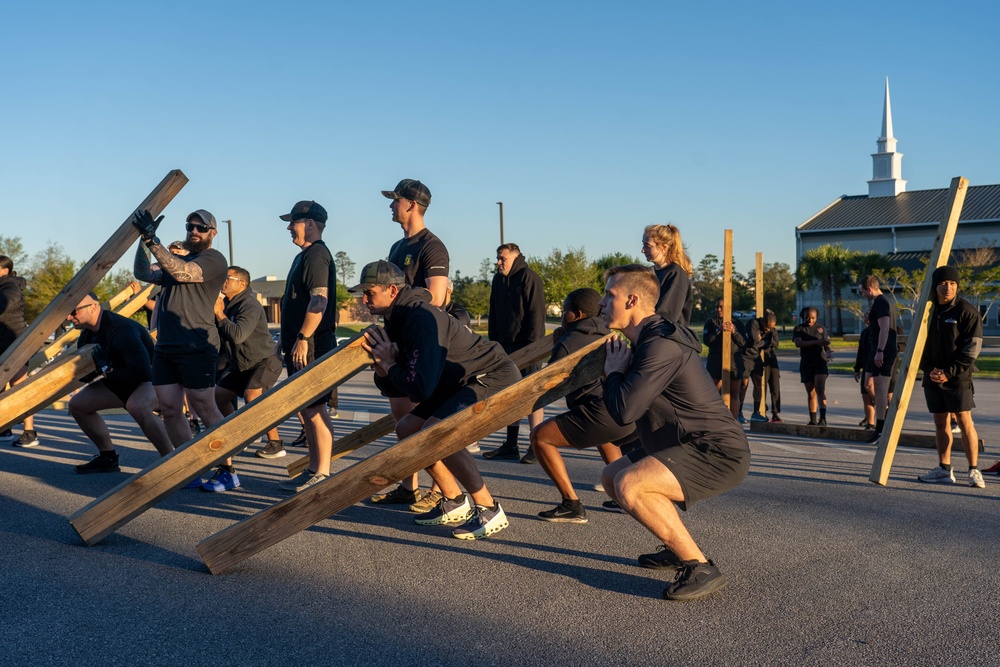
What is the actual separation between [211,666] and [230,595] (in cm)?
93

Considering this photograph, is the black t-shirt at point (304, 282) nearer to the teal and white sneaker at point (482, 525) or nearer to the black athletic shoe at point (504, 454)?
the teal and white sneaker at point (482, 525)

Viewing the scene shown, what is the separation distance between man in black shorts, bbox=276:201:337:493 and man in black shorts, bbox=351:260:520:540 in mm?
1165

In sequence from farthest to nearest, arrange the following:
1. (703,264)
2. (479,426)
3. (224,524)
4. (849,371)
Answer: (703,264) < (849,371) < (224,524) < (479,426)

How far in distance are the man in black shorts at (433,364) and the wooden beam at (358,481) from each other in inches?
17.8

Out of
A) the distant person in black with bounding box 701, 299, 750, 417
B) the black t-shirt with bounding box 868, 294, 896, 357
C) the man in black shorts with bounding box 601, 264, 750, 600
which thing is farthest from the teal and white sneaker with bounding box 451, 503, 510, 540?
the distant person in black with bounding box 701, 299, 750, 417

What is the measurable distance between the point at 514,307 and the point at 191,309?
3130mm

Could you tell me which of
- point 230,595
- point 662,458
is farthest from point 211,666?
point 662,458

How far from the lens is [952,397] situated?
24.2 feet

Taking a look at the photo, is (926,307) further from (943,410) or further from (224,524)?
(224,524)

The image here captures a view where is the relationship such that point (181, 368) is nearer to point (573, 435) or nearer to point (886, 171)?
point (573, 435)

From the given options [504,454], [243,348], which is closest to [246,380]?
[243,348]

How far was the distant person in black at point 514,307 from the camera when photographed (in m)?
8.81

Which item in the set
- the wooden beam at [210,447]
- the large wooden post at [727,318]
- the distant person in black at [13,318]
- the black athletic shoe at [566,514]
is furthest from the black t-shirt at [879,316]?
the distant person in black at [13,318]

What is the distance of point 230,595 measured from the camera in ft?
14.6
